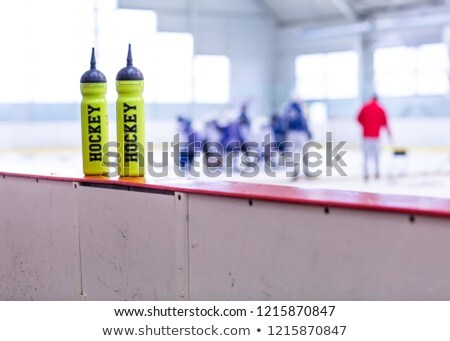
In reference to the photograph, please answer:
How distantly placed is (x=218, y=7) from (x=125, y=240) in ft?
78.4

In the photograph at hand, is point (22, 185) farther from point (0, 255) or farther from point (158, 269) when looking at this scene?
point (158, 269)

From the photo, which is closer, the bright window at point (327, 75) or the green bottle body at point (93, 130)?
the green bottle body at point (93, 130)

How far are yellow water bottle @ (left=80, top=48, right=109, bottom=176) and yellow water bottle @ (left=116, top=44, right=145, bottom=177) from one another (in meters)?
0.18

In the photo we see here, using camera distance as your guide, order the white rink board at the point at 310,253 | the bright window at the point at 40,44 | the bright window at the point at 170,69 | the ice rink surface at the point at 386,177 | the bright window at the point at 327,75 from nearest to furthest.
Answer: the white rink board at the point at 310,253 < the ice rink surface at the point at 386,177 < the bright window at the point at 40,44 < the bright window at the point at 170,69 < the bright window at the point at 327,75

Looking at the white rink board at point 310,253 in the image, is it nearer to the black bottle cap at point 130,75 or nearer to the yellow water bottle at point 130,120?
the yellow water bottle at point 130,120

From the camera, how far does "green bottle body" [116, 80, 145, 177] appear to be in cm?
298

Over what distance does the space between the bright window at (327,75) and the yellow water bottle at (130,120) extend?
2133cm

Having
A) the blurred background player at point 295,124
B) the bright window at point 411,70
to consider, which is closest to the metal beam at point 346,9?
the bright window at point 411,70

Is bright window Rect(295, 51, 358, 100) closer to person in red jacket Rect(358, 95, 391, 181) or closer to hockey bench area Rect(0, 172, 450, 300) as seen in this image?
person in red jacket Rect(358, 95, 391, 181)

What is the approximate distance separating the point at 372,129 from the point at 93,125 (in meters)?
10.3

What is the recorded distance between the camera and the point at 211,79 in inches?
990

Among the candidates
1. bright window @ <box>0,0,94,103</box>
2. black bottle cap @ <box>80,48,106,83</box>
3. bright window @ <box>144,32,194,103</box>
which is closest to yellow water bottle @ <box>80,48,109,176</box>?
black bottle cap @ <box>80,48,106,83</box>

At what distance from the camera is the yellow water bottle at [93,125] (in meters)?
3.17

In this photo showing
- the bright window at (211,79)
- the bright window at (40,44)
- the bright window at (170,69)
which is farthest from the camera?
the bright window at (211,79)
